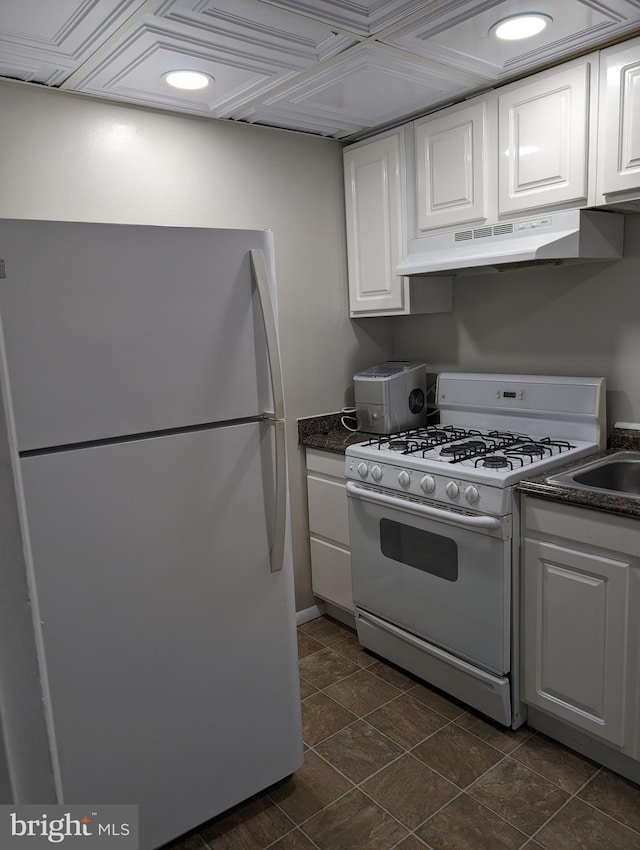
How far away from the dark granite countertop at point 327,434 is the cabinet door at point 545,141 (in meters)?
1.15

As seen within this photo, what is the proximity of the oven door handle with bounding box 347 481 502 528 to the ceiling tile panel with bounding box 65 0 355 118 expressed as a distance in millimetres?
1541

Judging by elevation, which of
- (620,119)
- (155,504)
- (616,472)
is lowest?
(616,472)

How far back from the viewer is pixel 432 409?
3.11 metres

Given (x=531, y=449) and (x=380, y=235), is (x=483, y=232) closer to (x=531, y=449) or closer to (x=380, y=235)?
(x=380, y=235)

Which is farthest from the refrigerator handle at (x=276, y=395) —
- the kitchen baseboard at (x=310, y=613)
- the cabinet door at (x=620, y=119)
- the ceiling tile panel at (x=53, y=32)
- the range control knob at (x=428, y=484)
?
the kitchen baseboard at (x=310, y=613)

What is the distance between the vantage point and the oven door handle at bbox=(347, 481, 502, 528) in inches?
80.3

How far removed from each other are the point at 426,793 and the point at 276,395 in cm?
133

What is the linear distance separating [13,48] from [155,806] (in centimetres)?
221

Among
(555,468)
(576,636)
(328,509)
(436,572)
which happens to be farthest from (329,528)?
(576,636)

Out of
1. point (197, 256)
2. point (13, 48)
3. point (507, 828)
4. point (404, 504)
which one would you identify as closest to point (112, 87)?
point (13, 48)

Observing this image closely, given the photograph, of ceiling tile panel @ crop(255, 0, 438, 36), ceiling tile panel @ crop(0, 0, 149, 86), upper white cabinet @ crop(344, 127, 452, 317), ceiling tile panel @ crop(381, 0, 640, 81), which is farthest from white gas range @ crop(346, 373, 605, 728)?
ceiling tile panel @ crop(0, 0, 149, 86)

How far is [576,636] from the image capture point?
194cm

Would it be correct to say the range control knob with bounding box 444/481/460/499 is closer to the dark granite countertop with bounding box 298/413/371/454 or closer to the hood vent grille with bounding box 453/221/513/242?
the dark granite countertop with bounding box 298/413/371/454

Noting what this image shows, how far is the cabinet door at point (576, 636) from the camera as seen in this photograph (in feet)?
6.04
